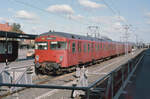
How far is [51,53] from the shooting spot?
14.3m

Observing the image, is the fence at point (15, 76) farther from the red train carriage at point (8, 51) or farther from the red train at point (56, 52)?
the red train carriage at point (8, 51)

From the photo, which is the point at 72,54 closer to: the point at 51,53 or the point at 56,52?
the point at 56,52

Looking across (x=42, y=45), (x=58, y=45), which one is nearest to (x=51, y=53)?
(x=58, y=45)

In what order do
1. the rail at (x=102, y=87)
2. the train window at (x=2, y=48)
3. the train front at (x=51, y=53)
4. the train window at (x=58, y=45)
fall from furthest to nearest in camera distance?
the train window at (x=2, y=48), the train window at (x=58, y=45), the train front at (x=51, y=53), the rail at (x=102, y=87)

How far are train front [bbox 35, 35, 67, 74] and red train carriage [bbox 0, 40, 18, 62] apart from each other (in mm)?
9460

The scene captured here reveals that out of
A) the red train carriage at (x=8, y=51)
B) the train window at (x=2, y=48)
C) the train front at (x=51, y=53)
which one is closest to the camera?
the train front at (x=51, y=53)

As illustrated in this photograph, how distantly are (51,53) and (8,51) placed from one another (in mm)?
11788

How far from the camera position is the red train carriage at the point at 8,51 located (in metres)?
22.8

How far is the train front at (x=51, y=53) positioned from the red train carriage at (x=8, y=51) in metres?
9.46

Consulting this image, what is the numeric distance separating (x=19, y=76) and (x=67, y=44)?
534 centimetres

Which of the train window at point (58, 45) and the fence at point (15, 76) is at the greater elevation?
the train window at point (58, 45)

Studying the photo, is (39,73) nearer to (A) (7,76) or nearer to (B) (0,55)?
(A) (7,76)

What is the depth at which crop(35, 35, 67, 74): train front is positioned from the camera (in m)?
14.0

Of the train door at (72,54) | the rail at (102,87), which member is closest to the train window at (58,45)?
the train door at (72,54)
